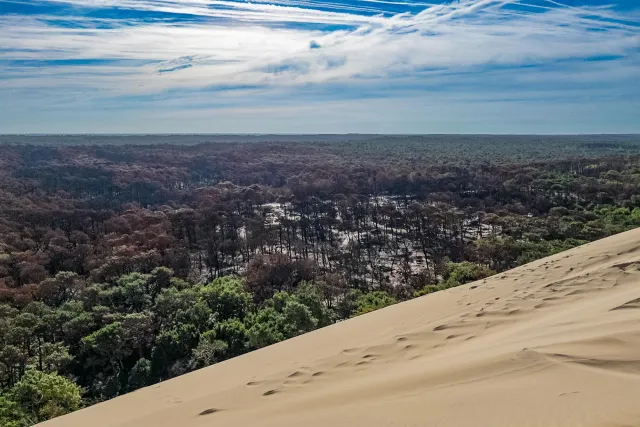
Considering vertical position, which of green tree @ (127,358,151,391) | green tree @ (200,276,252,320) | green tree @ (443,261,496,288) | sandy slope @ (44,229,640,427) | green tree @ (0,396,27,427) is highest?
sandy slope @ (44,229,640,427)

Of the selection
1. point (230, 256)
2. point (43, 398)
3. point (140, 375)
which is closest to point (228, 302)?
point (140, 375)

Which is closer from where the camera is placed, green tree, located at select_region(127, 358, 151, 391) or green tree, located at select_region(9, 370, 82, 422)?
green tree, located at select_region(9, 370, 82, 422)

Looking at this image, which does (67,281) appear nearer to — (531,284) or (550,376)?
(531,284)

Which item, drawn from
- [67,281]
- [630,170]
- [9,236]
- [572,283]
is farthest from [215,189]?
[572,283]

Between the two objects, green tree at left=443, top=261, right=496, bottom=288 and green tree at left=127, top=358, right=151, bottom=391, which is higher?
green tree at left=443, top=261, right=496, bottom=288

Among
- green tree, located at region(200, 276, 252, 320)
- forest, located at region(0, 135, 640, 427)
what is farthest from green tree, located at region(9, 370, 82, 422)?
green tree, located at region(200, 276, 252, 320)

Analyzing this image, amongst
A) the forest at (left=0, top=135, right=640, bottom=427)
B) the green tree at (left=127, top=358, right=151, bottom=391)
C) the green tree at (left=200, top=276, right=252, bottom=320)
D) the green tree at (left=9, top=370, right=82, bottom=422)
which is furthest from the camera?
the green tree at (left=200, top=276, right=252, bottom=320)

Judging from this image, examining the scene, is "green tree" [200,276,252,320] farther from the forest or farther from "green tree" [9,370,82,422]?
"green tree" [9,370,82,422]
